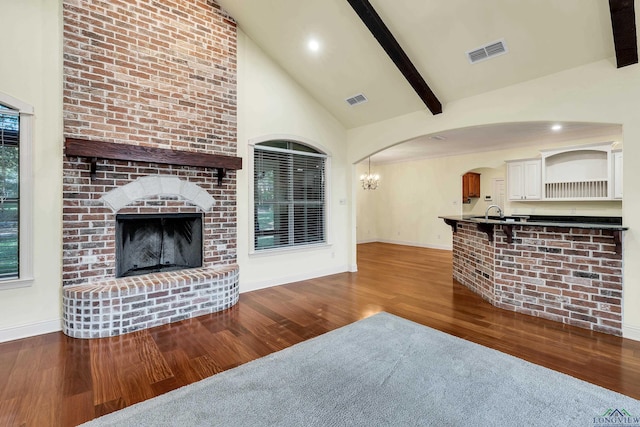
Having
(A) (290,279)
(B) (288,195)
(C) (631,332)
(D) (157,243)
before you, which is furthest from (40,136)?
(C) (631,332)

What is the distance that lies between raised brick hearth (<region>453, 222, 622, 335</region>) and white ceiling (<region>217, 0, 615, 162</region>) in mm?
1824

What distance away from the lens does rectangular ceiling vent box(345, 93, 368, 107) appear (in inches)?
187

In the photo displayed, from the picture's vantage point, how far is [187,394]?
2072mm

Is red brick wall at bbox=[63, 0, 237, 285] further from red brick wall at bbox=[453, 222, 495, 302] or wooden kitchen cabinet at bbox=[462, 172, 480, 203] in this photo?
wooden kitchen cabinet at bbox=[462, 172, 480, 203]

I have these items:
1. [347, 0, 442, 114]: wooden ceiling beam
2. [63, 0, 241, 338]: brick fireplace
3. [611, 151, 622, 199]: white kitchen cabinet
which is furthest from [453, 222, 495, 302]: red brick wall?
[611, 151, 622, 199]: white kitchen cabinet

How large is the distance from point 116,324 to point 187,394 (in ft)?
4.95

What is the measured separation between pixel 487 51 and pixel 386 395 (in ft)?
11.6

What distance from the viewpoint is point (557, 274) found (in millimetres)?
3398

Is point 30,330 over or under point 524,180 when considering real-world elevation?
under

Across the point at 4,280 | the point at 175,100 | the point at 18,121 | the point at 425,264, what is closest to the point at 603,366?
the point at 425,264

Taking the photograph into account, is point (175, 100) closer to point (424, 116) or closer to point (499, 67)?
point (424, 116)

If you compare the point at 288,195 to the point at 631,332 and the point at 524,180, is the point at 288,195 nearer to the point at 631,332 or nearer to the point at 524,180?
the point at 631,332

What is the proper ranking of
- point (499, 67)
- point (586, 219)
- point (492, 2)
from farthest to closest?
point (586, 219) < point (499, 67) < point (492, 2)

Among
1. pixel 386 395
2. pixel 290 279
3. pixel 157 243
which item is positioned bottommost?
pixel 386 395
